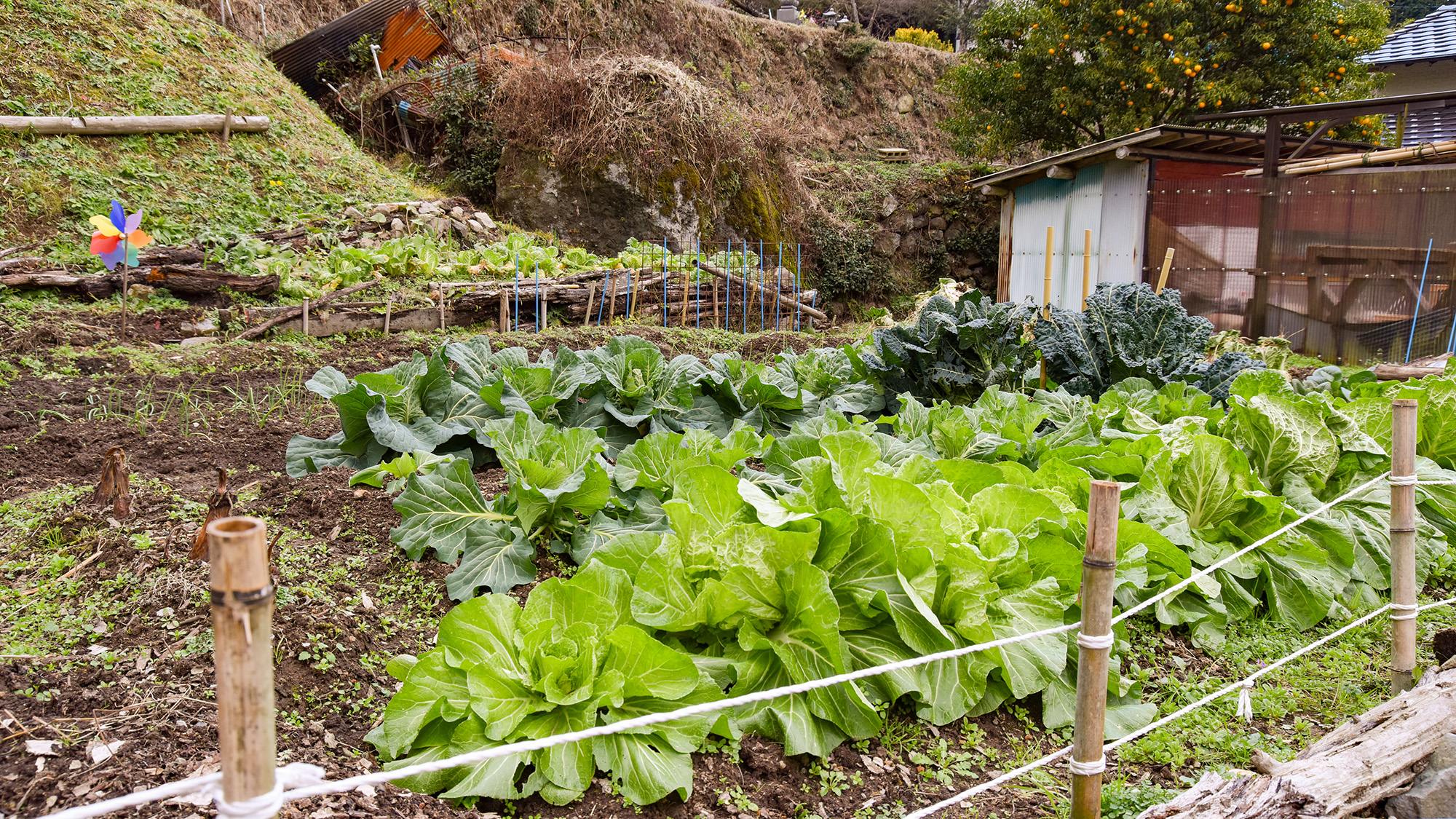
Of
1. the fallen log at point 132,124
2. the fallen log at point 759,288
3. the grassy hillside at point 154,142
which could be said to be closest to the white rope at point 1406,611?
the fallen log at point 759,288

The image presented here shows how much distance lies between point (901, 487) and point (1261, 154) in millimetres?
14335

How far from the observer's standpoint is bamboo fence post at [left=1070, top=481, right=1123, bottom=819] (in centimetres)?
187

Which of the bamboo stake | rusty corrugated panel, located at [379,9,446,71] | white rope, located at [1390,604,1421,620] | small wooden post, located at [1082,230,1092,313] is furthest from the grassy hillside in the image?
white rope, located at [1390,604,1421,620]

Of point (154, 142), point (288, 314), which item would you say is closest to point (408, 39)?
point (154, 142)

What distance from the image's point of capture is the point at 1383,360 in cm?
983

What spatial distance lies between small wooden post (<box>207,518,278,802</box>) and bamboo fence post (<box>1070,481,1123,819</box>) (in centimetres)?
157

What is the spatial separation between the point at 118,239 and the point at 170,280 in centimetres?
181

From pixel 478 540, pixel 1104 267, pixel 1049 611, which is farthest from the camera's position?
pixel 1104 267

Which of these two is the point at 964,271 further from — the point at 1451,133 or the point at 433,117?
the point at 433,117

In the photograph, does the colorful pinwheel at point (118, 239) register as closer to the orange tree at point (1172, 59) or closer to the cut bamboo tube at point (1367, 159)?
the cut bamboo tube at point (1367, 159)

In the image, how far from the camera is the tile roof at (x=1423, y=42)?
1810 centimetres

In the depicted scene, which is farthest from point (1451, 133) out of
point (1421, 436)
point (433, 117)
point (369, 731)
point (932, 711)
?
point (369, 731)

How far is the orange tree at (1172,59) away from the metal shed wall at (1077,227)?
75.3 inches

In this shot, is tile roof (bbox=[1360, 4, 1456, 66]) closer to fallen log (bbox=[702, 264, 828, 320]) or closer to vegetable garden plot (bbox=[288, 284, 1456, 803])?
fallen log (bbox=[702, 264, 828, 320])
